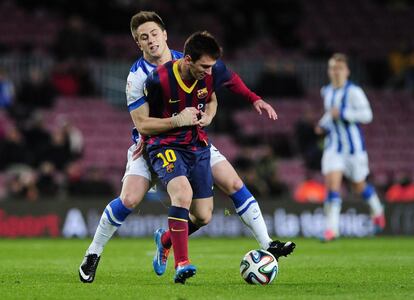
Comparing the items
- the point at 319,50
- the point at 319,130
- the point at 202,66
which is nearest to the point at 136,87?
the point at 202,66

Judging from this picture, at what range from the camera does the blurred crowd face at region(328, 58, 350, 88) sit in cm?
1498

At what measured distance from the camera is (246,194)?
880 cm

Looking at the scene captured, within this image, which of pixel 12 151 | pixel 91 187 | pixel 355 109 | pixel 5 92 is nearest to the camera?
pixel 355 109

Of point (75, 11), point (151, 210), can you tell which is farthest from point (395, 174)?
point (75, 11)

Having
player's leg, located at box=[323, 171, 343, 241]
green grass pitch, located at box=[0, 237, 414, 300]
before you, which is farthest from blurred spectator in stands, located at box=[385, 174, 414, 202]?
green grass pitch, located at box=[0, 237, 414, 300]

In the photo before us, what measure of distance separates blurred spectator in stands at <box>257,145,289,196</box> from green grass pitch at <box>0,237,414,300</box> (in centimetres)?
466

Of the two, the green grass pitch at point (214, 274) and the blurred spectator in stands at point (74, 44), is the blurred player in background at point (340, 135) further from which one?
the blurred spectator in stands at point (74, 44)

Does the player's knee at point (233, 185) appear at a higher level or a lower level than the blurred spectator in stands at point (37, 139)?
lower

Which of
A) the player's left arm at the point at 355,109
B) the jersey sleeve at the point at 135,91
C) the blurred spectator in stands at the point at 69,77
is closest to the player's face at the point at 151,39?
the jersey sleeve at the point at 135,91

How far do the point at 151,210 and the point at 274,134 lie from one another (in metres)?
5.12

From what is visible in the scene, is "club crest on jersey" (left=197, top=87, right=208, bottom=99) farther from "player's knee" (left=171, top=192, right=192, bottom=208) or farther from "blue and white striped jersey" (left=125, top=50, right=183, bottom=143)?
"player's knee" (left=171, top=192, right=192, bottom=208)

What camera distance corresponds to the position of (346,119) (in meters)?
15.1

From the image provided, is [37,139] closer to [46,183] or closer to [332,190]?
[46,183]

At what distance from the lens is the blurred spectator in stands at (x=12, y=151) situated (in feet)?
61.8
